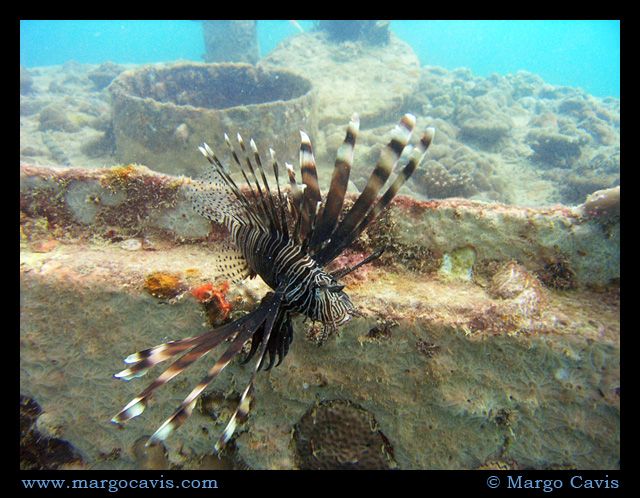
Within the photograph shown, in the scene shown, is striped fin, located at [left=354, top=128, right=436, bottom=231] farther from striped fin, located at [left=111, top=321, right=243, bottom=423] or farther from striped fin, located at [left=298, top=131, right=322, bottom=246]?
striped fin, located at [left=111, top=321, right=243, bottom=423]

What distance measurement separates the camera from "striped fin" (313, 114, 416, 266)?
5.80 feet

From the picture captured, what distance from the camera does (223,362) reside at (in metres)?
1.35

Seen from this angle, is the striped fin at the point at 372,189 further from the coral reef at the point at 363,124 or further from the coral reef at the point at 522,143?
the coral reef at the point at 522,143

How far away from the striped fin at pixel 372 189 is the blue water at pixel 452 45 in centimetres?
3693

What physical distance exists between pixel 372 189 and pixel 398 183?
16 centimetres

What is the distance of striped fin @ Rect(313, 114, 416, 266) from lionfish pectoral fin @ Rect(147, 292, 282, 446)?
496mm

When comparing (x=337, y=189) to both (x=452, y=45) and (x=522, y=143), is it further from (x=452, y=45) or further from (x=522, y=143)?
(x=452, y=45)

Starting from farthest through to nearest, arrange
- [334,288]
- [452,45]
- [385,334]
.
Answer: [452,45] → [385,334] → [334,288]

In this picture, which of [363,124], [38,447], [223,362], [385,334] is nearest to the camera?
[223,362]

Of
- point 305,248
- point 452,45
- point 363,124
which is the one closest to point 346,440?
point 305,248

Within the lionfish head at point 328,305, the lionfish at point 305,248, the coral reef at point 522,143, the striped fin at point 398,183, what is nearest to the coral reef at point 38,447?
the lionfish at point 305,248

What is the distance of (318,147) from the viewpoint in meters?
8.47

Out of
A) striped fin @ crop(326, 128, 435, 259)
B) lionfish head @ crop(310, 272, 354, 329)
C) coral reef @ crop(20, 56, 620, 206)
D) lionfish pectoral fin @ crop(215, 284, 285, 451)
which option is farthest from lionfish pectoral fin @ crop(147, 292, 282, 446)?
coral reef @ crop(20, 56, 620, 206)
